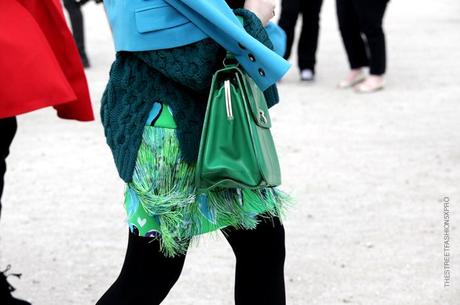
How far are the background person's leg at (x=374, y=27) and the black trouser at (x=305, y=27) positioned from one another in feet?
2.12

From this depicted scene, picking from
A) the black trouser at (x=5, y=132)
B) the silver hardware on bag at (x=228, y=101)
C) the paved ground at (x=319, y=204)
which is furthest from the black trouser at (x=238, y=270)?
the paved ground at (x=319, y=204)

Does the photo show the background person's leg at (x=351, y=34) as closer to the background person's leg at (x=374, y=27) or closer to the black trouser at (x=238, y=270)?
the background person's leg at (x=374, y=27)

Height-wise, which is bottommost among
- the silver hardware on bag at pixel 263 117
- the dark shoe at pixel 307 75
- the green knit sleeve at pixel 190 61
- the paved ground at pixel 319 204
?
the dark shoe at pixel 307 75

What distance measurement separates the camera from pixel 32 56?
2984mm

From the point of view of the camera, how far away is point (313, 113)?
23.1ft

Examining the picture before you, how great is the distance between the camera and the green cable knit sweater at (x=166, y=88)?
2.36m

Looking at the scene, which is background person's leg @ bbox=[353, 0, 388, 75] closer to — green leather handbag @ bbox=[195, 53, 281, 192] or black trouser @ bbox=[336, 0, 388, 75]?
black trouser @ bbox=[336, 0, 388, 75]

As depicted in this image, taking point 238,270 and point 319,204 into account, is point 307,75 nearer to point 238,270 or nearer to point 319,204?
point 319,204

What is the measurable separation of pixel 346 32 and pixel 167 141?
5.79 m

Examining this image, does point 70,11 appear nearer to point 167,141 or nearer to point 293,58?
point 293,58

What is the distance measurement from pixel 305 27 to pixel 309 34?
0.24ft

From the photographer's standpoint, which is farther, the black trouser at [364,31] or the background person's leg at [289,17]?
the background person's leg at [289,17]

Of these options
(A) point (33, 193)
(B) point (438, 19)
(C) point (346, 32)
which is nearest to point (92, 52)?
(C) point (346, 32)

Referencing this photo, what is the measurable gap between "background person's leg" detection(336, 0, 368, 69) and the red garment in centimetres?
499
